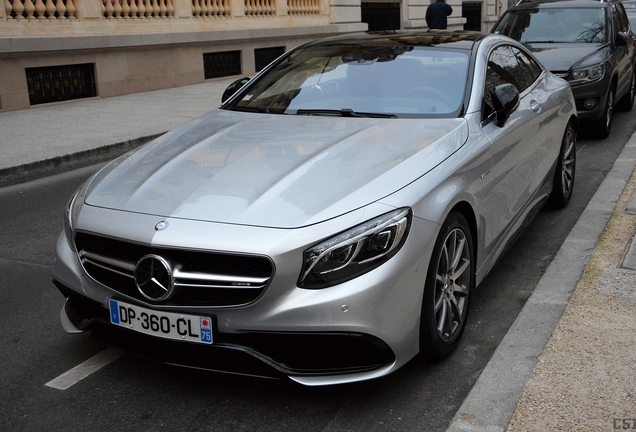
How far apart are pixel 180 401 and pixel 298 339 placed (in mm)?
731

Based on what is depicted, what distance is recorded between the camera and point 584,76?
9.11m

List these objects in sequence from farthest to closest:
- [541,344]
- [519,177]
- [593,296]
Answer: [519,177]
[593,296]
[541,344]

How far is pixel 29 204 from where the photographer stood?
7.27m

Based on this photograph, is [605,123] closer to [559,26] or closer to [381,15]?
[559,26]

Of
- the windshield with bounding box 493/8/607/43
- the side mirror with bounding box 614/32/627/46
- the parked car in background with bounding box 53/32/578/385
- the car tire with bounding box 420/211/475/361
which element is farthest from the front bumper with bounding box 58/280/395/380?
the side mirror with bounding box 614/32/627/46

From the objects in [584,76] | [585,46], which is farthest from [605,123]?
[585,46]

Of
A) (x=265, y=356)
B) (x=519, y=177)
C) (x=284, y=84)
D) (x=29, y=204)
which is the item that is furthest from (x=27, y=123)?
(x=265, y=356)

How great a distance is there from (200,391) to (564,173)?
3867 millimetres

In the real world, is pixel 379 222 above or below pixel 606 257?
above

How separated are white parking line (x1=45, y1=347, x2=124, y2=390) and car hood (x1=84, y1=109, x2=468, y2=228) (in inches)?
32.4

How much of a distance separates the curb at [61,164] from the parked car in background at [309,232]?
458cm

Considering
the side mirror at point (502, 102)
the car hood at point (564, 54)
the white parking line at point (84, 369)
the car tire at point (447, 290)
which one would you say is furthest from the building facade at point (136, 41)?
the car tire at point (447, 290)

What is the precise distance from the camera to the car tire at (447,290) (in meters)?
3.35

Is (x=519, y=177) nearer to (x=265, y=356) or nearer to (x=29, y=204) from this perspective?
(x=265, y=356)
